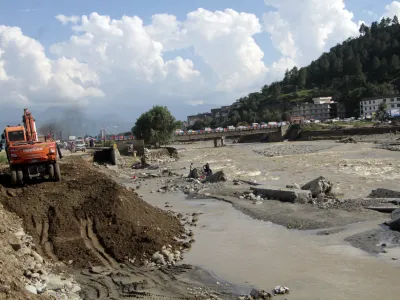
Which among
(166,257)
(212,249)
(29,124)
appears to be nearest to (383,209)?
(212,249)

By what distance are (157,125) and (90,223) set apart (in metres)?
77.6

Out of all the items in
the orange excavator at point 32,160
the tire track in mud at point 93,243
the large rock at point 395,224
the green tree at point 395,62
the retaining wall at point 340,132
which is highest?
the green tree at point 395,62

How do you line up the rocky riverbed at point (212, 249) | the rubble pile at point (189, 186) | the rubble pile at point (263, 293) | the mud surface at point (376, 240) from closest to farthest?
the rubble pile at point (263, 293)
the rocky riverbed at point (212, 249)
the mud surface at point (376, 240)
the rubble pile at point (189, 186)

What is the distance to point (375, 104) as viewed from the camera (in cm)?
14225

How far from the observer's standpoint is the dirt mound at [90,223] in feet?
40.1

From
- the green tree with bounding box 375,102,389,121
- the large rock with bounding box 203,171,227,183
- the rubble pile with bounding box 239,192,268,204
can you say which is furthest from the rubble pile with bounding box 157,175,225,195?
the green tree with bounding box 375,102,389,121

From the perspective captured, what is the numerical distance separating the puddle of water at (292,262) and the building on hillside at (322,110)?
16051 cm

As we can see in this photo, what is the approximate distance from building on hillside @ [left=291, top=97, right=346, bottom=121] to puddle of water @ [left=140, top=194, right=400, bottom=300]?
161 m

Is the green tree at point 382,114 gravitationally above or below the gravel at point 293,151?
above

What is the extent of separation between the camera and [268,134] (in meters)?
122

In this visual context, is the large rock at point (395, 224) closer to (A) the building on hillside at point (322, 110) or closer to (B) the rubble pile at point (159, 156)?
(B) the rubble pile at point (159, 156)

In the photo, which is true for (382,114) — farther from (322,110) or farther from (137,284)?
(137,284)

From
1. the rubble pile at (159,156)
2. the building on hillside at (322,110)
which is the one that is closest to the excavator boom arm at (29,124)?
the rubble pile at (159,156)

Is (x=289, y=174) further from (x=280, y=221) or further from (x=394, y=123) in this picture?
(x=394, y=123)
